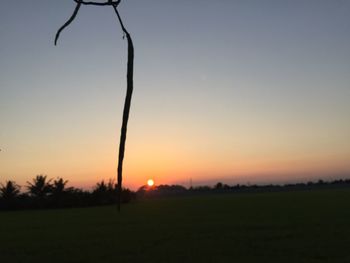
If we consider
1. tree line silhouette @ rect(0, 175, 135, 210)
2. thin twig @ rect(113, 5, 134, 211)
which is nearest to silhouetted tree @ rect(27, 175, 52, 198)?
tree line silhouette @ rect(0, 175, 135, 210)

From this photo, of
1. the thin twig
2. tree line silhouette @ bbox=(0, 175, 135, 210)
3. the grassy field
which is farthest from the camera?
tree line silhouette @ bbox=(0, 175, 135, 210)

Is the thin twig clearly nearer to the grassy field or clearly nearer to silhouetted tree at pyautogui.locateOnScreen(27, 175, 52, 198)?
the grassy field

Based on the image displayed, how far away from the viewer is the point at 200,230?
546 inches

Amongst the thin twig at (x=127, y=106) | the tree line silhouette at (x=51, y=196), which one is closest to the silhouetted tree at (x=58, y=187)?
the tree line silhouette at (x=51, y=196)

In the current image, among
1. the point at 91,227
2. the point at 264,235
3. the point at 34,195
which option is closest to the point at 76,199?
the point at 34,195

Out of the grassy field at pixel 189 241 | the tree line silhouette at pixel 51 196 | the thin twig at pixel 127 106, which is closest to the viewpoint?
the thin twig at pixel 127 106

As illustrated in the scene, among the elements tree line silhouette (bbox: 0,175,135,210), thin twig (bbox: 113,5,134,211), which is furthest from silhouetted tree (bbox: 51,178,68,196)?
thin twig (bbox: 113,5,134,211)

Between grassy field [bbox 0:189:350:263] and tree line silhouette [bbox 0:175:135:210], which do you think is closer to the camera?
grassy field [bbox 0:189:350:263]

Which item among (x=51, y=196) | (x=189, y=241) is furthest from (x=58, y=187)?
(x=189, y=241)

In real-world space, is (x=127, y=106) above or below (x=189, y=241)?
above

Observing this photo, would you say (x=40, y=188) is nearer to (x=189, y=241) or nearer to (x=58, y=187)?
(x=58, y=187)

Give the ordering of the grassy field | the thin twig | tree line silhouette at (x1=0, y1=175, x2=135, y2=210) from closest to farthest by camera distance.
Result: the thin twig, the grassy field, tree line silhouette at (x1=0, y1=175, x2=135, y2=210)

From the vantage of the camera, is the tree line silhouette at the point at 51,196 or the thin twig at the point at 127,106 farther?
the tree line silhouette at the point at 51,196

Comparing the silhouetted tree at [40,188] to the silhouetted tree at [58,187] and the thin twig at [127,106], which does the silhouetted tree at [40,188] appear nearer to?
the silhouetted tree at [58,187]
